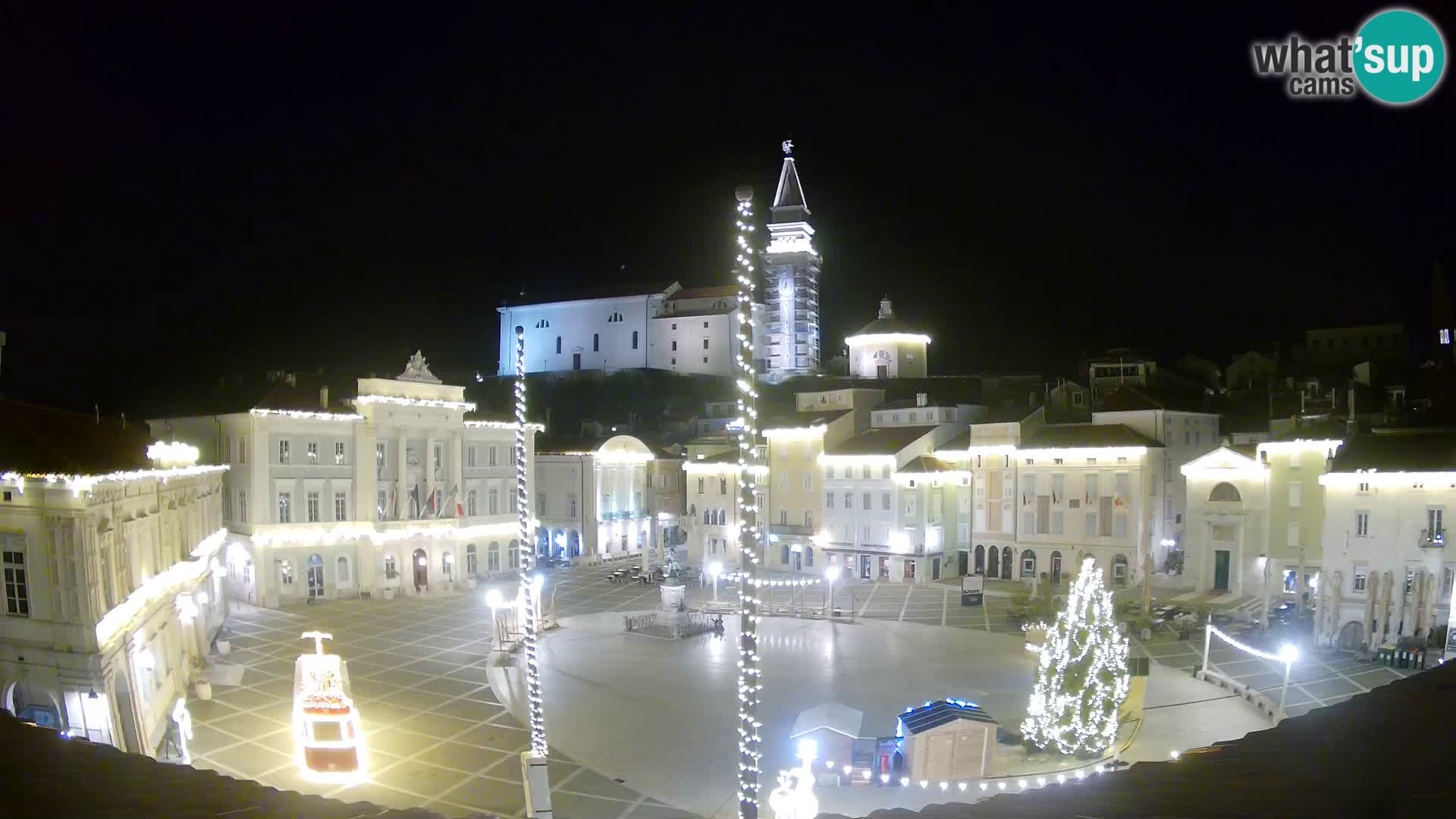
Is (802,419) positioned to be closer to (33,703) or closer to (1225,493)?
(1225,493)

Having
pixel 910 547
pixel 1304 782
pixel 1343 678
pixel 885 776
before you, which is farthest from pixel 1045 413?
pixel 1304 782

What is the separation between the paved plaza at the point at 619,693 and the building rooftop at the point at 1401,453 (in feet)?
23.6

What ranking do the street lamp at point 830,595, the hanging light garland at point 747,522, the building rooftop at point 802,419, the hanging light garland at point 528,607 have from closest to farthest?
the hanging light garland at point 747,522 → the hanging light garland at point 528,607 → the street lamp at point 830,595 → the building rooftop at point 802,419

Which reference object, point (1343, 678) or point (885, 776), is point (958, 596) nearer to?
point (1343, 678)

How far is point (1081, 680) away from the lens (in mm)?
19891

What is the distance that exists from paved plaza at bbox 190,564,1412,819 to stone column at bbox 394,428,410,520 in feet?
14.4

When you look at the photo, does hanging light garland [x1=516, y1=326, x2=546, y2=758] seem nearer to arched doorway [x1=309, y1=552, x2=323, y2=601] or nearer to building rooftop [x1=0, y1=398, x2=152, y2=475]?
building rooftop [x1=0, y1=398, x2=152, y2=475]

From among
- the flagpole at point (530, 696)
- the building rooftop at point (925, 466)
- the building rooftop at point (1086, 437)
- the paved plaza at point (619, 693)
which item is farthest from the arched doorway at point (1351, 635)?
the flagpole at point (530, 696)

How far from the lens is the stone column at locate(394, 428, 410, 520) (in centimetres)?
4219

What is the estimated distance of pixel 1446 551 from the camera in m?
29.9

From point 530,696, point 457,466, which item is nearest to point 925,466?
point 457,466

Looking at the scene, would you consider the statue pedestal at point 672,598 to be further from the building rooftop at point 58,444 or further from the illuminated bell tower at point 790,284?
the illuminated bell tower at point 790,284

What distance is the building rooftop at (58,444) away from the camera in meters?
17.9

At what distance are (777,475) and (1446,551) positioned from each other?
30.3 m
